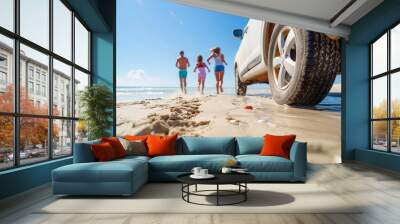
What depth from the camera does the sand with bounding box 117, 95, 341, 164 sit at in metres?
8.40

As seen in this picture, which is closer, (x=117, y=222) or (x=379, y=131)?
(x=117, y=222)

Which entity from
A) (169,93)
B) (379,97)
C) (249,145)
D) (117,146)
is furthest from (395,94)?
(117,146)

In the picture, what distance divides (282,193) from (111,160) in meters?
2.45

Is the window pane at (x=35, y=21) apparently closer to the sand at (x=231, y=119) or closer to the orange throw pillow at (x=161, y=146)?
the orange throw pillow at (x=161, y=146)

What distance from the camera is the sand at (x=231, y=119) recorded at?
840cm

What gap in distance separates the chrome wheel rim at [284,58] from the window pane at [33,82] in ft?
16.4

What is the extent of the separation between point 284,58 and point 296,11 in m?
1.26

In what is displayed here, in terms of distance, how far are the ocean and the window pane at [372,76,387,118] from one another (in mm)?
734

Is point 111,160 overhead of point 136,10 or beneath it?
beneath

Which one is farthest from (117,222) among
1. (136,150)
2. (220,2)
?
(220,2)

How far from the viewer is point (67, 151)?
6.58 meters

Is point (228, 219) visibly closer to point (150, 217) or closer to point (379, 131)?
point (150, 217)

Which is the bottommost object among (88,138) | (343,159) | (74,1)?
(343,159)

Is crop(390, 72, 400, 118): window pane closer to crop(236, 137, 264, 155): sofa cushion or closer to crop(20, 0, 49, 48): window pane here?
crop(236, 137, 264, 155): sofa cushion
